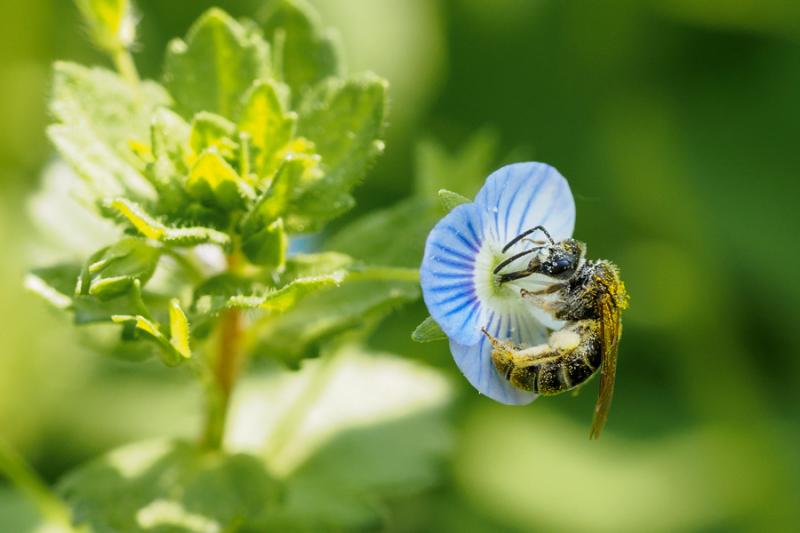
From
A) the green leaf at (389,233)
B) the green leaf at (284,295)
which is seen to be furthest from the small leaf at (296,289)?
the green leaf at (389,233)

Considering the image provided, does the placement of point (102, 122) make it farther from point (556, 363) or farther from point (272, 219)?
point (556, 363)

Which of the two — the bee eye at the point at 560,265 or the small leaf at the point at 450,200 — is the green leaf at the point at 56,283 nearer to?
the small leaf at the point at 450,200

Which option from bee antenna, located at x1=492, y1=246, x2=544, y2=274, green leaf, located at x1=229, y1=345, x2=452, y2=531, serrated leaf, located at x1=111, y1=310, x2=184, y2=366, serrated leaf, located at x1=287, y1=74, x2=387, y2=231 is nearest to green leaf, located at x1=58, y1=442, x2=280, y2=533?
green leaf, located at x1=229, y1=345, x2=452, y2=531

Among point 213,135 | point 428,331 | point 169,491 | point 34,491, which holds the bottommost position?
point 34,491

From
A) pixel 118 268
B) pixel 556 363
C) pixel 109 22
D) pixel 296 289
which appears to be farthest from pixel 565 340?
pixel 109 22

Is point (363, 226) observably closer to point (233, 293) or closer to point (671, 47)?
point (233, 293)
